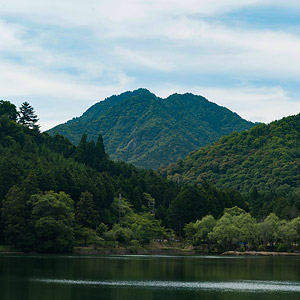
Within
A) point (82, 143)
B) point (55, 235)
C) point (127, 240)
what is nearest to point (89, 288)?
point (55, 235)

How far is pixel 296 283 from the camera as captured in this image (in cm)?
6034

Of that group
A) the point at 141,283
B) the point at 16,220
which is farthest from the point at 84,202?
the point at 141,283

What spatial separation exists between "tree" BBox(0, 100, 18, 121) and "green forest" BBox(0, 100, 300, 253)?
34 centimetres

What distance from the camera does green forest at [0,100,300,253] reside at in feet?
350

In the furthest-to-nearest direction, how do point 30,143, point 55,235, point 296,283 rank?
point 30,143 < point 55,235 < point 296,283

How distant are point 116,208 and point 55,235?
34.0m

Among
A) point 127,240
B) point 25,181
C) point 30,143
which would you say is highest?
point 30,143

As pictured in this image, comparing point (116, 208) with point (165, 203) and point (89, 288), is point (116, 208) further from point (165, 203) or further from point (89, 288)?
point (89, 288)

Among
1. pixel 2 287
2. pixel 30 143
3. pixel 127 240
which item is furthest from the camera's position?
pixel 30 143

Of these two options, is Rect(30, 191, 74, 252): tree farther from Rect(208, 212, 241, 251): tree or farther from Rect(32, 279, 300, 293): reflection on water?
Rect(32, 279, 300, 293): reflection on water

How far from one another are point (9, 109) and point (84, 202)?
8256cm

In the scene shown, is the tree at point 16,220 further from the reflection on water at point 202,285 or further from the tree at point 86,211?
the reflection on water at point 202,285

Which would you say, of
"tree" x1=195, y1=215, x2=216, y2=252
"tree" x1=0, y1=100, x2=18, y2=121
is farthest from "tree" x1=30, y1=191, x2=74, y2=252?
"tree" x1=0, y1=100, x2=18, y2=121

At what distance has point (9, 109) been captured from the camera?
193000mm
